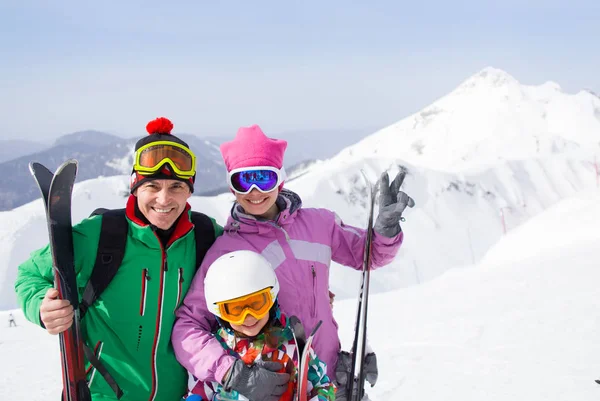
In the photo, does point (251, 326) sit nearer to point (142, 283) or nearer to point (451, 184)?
point (142, 283)

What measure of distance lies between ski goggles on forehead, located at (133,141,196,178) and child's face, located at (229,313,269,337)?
1001mm

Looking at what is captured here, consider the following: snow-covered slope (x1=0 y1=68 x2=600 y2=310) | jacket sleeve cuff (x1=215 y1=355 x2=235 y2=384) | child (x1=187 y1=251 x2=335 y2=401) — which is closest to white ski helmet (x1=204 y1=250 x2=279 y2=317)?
child (x1=187 y1=251 x2=335 y2=401)

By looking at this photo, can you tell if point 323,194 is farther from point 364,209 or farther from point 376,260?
point 376,260

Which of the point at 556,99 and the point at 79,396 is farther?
the point at 556,99

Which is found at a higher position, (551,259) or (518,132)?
(518,132)

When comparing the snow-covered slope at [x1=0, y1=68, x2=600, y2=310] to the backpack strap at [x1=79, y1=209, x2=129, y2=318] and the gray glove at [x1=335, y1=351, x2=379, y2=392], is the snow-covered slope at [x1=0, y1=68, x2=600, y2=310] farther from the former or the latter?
the backpack strap at [x1=79, y1=209, x2=129, y2=318]

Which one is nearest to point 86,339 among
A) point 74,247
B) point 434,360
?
point 74,247

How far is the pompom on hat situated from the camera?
3.02 meters

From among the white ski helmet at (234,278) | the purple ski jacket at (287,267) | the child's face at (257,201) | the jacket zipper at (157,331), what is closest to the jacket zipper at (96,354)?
the jacket zipper at (157,331)

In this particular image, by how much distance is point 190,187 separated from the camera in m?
3.20

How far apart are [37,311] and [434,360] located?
5.38 m

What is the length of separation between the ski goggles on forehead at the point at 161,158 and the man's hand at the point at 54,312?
2.88 feet

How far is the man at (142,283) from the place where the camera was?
293 cm

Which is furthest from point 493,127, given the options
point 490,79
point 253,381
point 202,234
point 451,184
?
point 253,381
